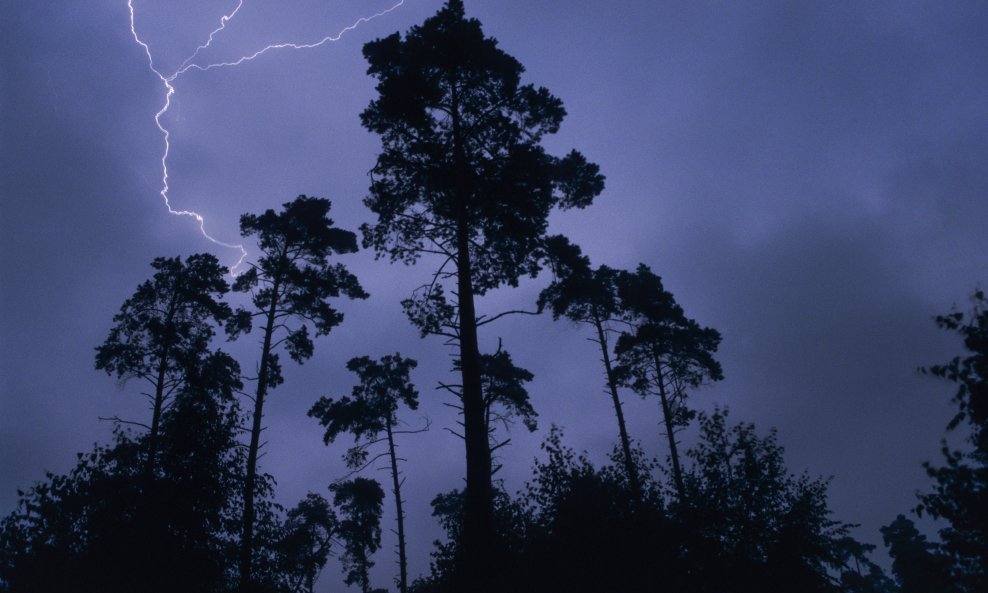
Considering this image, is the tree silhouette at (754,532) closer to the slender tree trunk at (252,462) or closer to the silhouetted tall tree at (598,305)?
the silhouetted tall tree at (598,305)

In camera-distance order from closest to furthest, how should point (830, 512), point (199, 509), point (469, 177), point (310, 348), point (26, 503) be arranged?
point (199, 509), point (469, 177), point (26, 503), point (830, 512), point (310, 348)

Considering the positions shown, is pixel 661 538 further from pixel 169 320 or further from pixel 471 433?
pixel 169 320

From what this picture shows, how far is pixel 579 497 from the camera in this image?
40.6 feet

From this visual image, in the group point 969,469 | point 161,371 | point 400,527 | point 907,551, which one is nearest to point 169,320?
point 161,371

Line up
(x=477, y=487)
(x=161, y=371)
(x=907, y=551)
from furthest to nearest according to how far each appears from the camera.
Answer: (x=907, y=551) < (x=161, y=371) < (x=477, y=487)

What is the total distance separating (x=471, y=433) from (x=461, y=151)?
6609mm

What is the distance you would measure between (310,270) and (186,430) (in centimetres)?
817

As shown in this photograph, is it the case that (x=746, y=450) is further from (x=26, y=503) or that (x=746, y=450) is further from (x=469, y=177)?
(x=26, y=503)

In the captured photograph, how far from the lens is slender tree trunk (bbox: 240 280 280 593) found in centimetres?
1267

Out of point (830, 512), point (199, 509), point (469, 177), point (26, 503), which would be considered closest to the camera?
point (199, 509)

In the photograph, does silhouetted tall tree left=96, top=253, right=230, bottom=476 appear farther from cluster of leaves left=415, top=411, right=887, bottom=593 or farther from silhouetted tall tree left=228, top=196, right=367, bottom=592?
cluster of leaves left=415, top=411, right=887, bottom=593

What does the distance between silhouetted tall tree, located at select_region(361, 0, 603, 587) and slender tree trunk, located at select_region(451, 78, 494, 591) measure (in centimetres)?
6

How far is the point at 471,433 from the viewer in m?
9.68

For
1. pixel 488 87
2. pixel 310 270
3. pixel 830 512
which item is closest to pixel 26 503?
pixel 310 270
